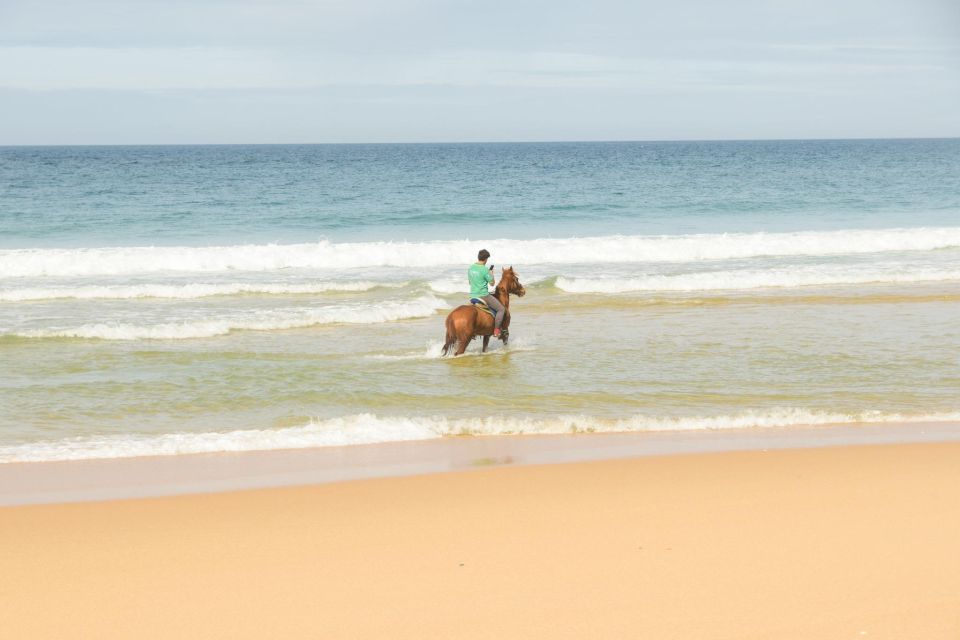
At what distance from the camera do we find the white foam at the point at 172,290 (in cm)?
2036

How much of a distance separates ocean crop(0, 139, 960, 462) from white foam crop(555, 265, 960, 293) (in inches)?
3.1

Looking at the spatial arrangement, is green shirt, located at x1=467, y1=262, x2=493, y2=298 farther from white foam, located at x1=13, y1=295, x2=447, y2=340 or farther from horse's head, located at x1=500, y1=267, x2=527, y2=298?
white foam, located at x1=13, y1=295, x2=447, y2=340

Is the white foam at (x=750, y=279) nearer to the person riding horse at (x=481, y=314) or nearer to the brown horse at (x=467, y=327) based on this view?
the person riding horse at (x=481, y=314)

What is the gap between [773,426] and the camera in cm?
1016

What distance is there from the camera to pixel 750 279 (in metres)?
22.3

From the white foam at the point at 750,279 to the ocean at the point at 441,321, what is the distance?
0.08 m

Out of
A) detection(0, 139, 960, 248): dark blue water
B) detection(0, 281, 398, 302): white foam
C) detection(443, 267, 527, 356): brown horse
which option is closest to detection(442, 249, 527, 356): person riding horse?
detection(443, 267, 527, 356): brown horse

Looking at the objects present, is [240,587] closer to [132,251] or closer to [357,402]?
[357,402]

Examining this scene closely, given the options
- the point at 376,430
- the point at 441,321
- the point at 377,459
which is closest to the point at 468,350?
the point at 441,321

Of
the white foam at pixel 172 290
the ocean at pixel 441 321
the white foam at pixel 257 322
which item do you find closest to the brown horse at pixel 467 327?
the ocean at pixel 441 321

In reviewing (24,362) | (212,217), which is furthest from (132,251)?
(24,362)

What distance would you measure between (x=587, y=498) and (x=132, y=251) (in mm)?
22143

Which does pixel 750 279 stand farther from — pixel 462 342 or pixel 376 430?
pixel 376 430

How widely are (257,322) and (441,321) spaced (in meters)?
3.18
